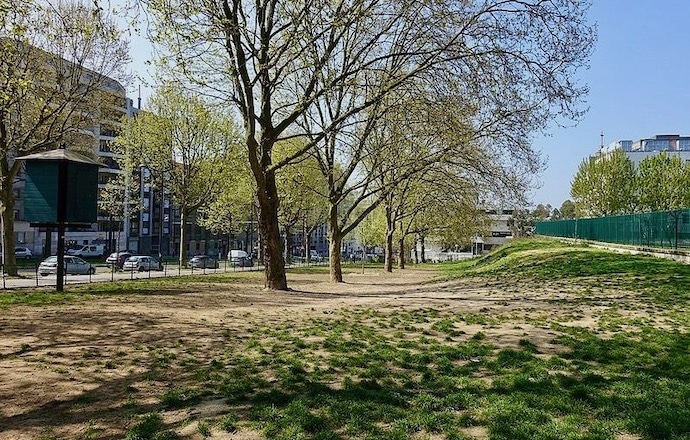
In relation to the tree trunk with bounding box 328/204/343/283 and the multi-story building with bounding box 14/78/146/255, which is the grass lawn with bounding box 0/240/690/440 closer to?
the tree trunk with bounding box 328/204/343/283

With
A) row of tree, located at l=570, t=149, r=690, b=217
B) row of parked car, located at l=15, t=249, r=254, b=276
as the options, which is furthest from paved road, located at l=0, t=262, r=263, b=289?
row of tree, located at l=570, t=149, r=690, b=217

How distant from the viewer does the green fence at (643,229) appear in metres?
26.3

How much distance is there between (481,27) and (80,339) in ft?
41.0

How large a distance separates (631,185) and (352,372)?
6052 centimetres

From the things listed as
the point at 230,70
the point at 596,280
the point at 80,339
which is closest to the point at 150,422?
the point at 80,339

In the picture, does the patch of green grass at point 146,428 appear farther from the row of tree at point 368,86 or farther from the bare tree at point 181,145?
the bare tree at point 181,145

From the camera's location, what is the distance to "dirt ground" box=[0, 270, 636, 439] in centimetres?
603

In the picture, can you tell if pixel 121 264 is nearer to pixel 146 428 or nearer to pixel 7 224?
pixel 7 224

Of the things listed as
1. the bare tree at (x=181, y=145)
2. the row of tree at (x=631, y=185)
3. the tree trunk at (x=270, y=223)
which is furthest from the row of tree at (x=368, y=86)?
the row of tree at (x=631, y=185)

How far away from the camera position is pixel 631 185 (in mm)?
59438

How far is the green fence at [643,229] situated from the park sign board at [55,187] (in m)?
25.5

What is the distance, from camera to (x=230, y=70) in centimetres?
1641

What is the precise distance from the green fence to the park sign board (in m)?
25.5

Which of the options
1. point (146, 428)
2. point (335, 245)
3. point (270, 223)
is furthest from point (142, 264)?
point (146, 428)
